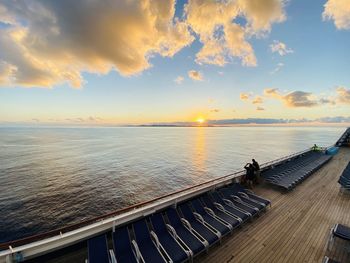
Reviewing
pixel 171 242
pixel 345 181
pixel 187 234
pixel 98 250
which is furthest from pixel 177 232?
pixel 345 181

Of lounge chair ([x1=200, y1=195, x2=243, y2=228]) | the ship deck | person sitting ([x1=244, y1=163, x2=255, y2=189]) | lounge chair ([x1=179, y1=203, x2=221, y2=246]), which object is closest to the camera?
the ship deck

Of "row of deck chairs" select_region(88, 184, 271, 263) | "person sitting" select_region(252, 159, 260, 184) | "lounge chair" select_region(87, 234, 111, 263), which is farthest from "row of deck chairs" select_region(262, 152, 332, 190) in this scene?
"lounge chair" select_region(87, 234, 111, 263)

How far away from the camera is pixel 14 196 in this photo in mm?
16094

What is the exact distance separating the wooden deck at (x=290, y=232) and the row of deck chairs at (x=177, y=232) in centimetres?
35

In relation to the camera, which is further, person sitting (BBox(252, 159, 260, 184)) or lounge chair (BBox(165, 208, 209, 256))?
person sitting (BBox(252, 159, 260, 184))

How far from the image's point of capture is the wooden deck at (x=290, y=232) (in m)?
4.45

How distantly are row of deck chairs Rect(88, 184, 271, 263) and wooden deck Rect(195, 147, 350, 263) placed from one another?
13.7 inches

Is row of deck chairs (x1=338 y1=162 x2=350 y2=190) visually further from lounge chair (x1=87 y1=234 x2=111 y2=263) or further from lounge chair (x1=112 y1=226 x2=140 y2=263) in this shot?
lounge chair (x1=87 y1=234 x2=111 y2=263)

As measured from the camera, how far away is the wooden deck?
14.6ft

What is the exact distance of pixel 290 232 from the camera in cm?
542

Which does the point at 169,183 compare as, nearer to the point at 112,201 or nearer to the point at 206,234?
the point at 112,201

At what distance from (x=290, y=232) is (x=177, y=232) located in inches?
144

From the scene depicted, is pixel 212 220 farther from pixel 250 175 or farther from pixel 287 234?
pixel 250 175

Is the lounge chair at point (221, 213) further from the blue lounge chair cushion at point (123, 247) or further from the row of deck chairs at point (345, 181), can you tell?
the row of deck chairs at point (345, 181)
